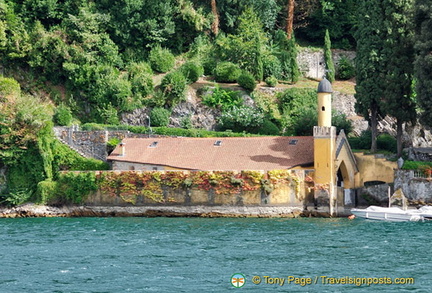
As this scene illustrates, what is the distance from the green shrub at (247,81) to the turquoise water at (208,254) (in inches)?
810

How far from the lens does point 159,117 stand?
84.5m

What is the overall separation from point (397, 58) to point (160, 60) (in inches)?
944

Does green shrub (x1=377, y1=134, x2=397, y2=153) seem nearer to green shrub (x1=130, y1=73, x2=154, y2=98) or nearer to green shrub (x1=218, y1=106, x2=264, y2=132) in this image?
green shrub (x1=218, y1=106, x2=264, y2=132)

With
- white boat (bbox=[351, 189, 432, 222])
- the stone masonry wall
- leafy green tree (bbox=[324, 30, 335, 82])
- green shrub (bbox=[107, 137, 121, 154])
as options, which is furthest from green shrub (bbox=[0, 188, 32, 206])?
leafy green tree (bbox=[324, 30, 335, 82])

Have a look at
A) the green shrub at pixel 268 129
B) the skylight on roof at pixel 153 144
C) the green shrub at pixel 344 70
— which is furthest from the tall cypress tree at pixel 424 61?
the green shrub at pixel 344 70

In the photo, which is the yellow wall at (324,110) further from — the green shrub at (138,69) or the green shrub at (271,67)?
the green shrub at (138,69)

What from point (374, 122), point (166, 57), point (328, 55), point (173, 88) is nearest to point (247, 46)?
point (166, 57)

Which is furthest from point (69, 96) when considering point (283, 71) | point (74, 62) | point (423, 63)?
Answer: point (423, 63)

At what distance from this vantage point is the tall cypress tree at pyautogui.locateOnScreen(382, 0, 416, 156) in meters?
73.5

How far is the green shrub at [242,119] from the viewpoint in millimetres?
83000

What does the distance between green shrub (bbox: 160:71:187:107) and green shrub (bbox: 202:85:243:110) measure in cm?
199

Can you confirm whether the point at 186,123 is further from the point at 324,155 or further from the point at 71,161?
the point at 324,155

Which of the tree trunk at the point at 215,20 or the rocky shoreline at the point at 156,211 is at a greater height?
the tree trunk at the point at 215,20

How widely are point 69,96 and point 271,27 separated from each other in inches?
Answer: 774
